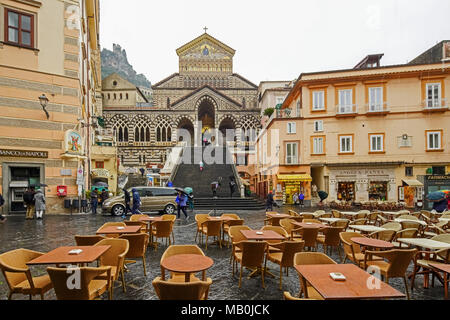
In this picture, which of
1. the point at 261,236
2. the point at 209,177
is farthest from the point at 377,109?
the point at 261,236

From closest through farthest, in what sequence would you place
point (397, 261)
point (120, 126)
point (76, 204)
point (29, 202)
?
point (397, 261) < point (29, 202) < point (76, 204) < point (120, 126)

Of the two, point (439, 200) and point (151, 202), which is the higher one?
point (439, 200)

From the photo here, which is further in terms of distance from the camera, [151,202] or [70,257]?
[151,202]

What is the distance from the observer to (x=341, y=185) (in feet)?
72.1

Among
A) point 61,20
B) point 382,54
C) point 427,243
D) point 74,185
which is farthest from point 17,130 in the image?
point 382,54

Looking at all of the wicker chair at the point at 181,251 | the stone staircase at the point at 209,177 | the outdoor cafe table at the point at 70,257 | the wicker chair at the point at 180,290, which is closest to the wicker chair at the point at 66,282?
the outdoor cafe table at the point at 70,257

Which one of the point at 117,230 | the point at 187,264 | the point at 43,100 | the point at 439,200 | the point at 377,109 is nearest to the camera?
the point at 187,264

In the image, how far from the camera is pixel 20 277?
384 centimetres

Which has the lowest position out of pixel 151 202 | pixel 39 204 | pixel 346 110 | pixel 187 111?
pixel 151 202

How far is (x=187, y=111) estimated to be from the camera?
39.6 m

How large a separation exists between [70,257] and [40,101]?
12.4 metres

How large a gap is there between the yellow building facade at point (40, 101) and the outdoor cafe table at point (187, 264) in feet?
40.9

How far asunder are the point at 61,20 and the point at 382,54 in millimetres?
27167

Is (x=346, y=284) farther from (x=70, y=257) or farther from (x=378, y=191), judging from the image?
(x=378, y=191)
